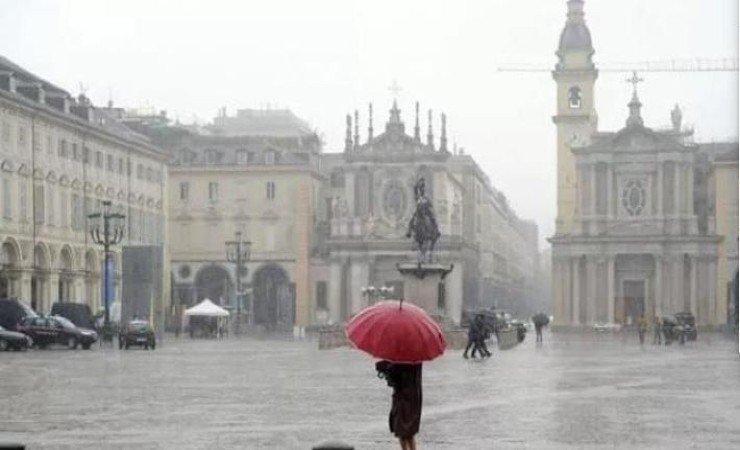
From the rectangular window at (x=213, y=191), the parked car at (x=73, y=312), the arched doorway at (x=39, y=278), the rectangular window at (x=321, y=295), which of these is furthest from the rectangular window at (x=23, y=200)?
the rectangular window at (x=321, y=295)

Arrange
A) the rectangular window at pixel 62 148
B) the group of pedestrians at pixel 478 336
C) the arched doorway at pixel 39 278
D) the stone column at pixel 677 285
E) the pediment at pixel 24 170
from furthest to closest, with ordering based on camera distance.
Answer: the stone column at pixel 677 285, the rectangular window at pixel 62 148, the arched doorway at pixel 39 278, the pediment at pixel 24 170, the group of pedestrians at pixel 478 336

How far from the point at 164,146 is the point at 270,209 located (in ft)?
31.6

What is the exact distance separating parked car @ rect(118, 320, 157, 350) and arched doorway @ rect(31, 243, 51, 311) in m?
12.9

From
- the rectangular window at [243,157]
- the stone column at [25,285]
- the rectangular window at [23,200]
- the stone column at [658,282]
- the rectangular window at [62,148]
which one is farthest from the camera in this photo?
the rectangular window at [243,157]

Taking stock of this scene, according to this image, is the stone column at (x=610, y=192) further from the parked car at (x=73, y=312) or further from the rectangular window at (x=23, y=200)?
the parked car at (x=73, y=312)

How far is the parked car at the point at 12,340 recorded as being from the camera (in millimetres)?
56031

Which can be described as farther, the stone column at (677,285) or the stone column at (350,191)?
the stone column at (350,191)

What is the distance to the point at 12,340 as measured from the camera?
185 feet

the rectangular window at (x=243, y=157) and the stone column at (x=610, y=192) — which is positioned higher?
the rectangular window at (x=243, y=157)

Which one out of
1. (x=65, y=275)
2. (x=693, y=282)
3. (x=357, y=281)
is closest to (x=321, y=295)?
(x=357, y=281)

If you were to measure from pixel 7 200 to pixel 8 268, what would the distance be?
3059mm

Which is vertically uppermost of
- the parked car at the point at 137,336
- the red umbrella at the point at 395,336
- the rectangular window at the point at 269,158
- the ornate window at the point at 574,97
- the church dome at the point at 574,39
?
the church dome at the point at 574,39

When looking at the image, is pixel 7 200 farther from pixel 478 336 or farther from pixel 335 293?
pixel 335 293

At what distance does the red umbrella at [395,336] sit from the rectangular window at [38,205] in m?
60.6
